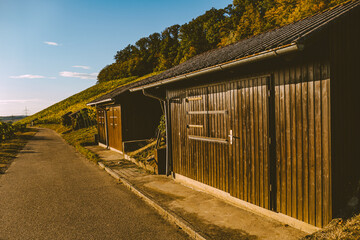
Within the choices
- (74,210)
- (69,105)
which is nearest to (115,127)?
(74,210)

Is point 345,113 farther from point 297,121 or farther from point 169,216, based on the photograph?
point 169,216

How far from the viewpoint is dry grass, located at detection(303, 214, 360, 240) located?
322 centimetres

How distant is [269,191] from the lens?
461 cm

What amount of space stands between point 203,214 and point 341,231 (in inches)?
95.4

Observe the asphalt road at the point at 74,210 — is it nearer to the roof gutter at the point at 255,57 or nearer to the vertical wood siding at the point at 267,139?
the vertical wood siding at the point at 267,139

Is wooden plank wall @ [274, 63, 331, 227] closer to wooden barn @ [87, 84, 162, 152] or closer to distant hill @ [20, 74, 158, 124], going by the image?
wooden barn @ [87, 84, 162, 152]

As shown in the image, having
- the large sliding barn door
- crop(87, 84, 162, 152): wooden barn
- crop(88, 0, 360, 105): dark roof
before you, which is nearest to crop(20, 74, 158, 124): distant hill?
crop(87, 84, 162, 152): wooden barn

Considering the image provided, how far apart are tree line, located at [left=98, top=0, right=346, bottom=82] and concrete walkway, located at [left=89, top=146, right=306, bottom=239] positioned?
1000 inches

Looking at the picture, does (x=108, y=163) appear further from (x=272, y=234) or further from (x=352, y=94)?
(x=352, y=94)

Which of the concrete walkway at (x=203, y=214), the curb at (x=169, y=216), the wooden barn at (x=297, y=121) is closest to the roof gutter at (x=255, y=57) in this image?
the wooden barn at (x=297, y=121)

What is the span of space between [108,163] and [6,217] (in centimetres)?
550

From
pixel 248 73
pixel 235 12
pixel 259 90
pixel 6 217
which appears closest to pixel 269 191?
pixel 259 90

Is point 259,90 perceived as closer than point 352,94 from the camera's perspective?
No

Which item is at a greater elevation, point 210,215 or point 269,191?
point 269,191
